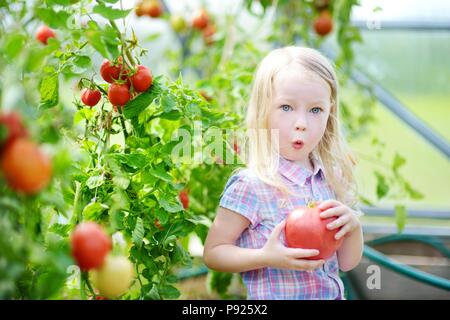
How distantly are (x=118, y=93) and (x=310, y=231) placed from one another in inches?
16.2

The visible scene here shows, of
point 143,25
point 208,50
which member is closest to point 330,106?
point 208,50

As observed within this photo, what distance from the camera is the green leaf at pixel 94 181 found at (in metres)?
1.19

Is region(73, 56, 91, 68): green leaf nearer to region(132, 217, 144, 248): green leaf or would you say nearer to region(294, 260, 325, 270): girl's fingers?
region(132, 217, 144, 248): green leaf

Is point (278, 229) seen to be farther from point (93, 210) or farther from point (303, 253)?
point (93, 210)

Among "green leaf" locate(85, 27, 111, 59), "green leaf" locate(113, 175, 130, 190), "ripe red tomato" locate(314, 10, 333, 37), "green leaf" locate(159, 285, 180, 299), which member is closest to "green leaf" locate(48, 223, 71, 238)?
"green leaf" locate(113, 175, 130, 190)

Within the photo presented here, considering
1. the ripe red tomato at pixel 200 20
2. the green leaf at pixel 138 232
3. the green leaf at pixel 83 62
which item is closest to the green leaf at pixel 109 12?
the green leaf at pixel 83 62

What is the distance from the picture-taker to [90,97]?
4.19ft

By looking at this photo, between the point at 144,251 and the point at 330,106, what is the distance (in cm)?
46

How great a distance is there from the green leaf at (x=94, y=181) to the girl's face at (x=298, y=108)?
340 millimetres

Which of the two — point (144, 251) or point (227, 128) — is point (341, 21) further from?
point (144, 251)

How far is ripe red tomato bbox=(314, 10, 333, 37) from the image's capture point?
93.7 inches

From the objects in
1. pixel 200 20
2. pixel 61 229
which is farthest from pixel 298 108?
pixel 200 20

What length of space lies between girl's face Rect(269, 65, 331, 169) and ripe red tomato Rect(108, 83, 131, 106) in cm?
27

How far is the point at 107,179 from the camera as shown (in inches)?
49.2
